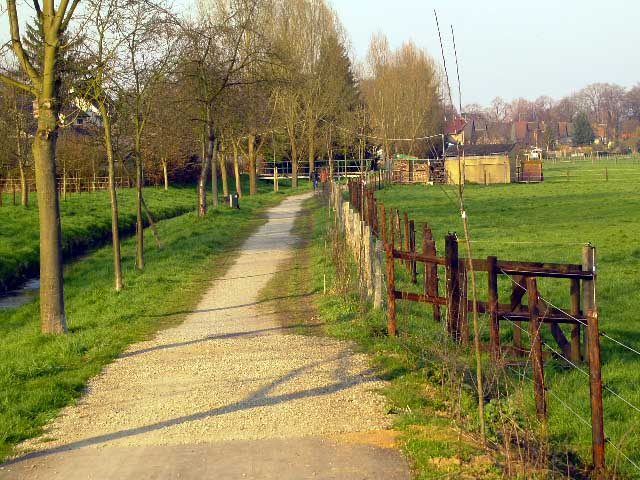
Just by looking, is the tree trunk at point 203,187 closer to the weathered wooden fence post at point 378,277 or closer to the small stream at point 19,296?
the small stream at point 19,296

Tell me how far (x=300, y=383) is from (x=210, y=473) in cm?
245

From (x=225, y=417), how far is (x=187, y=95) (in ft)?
73.9

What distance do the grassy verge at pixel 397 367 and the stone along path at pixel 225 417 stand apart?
0.19 m

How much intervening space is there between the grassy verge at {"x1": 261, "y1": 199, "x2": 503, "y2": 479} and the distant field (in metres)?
0.75

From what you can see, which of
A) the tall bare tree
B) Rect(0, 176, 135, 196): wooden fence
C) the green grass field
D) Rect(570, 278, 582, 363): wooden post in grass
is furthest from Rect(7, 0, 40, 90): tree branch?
Rect(0, 176, 135, 196): wooden fence

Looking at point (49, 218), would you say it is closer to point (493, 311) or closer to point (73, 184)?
point (493, 311)

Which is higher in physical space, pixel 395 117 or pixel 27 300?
pixel 395 117

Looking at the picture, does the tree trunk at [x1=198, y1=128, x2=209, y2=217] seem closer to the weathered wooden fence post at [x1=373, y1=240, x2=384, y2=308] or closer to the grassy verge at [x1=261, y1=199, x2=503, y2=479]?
the grassy verge at [x1=261, y1=199, x2=503, y2=479]

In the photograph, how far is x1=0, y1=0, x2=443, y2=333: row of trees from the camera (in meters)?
11.2

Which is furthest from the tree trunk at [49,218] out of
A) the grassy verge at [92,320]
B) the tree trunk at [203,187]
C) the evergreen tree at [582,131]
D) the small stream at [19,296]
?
the evergreen tree at [582,131]

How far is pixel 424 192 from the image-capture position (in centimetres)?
4997

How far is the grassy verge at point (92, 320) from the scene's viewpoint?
7938 millimetres

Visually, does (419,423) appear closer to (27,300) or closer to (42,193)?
(42,193)

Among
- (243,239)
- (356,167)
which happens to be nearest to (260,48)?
(243,239)
